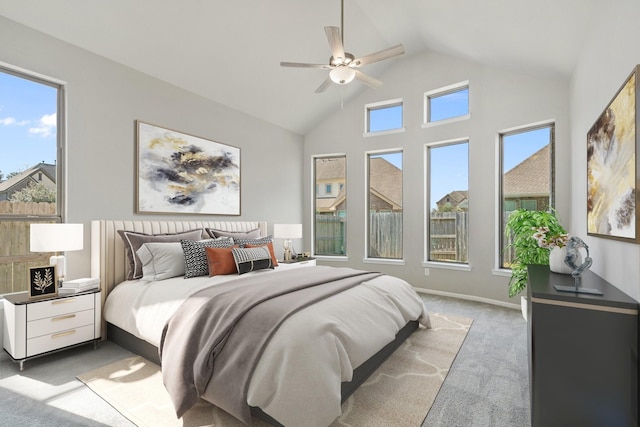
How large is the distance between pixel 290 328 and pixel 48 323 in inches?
88.0

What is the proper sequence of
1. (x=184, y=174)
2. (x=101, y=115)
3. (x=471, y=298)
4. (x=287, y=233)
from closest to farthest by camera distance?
(x=101, y=115) → (x=184, y=174) → (x=471, y=298) → (x=287, y=233)

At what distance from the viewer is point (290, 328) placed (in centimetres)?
182

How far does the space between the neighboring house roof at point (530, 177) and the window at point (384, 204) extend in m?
1.63

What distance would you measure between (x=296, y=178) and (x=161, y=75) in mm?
2816

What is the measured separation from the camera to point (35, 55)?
283 centimetres

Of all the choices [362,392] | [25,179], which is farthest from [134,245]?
[362,392]

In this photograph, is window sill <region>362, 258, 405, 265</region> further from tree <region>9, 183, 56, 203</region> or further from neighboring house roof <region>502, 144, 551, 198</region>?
tree <region>9, 183, 56, 203</region>

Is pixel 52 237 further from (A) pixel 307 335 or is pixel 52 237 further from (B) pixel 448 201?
(B) pixel 448 201

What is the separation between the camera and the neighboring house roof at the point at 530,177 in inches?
163

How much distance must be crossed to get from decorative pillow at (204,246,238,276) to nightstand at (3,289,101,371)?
1029 mm

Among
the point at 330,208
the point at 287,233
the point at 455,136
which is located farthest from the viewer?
the point at 330,208

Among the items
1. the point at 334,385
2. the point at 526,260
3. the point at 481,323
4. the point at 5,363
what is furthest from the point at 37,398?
the point at 526,260

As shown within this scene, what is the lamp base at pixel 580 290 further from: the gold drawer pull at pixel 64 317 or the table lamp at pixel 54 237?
the gold drawer pull at pixel 64 317

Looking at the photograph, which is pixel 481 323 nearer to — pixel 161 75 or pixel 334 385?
pixel 334 385
